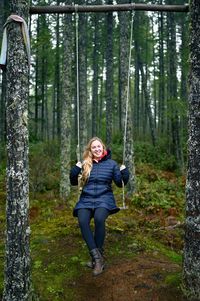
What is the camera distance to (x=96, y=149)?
6.23 meters

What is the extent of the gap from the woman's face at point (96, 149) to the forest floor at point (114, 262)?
1.67m

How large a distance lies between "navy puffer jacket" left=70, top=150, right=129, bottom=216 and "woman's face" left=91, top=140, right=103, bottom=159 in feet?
0.36

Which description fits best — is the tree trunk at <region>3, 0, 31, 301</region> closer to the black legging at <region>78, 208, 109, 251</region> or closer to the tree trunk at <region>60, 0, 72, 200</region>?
the black legging at <region>78, 208, 109, 251</region>

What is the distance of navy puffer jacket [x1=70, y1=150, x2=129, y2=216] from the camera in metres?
5.83

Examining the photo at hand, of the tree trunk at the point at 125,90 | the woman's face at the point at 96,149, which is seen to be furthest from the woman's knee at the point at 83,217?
the tree trunk at the point at 125,90

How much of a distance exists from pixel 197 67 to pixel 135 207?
5.99 m

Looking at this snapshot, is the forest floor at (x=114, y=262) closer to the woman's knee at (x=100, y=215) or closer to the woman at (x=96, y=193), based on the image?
the woman at (x=96, y=193)

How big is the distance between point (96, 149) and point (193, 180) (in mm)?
1884

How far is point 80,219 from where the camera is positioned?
18.6 feet

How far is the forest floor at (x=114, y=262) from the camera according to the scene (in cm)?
519

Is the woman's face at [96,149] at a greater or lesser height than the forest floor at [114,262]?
greater

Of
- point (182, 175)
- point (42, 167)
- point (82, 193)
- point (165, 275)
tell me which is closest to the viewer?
point (165, 275)

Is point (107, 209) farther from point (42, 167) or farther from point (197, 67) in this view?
point (42, 167)

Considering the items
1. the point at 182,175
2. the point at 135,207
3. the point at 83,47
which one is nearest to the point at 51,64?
the point at 83,47
